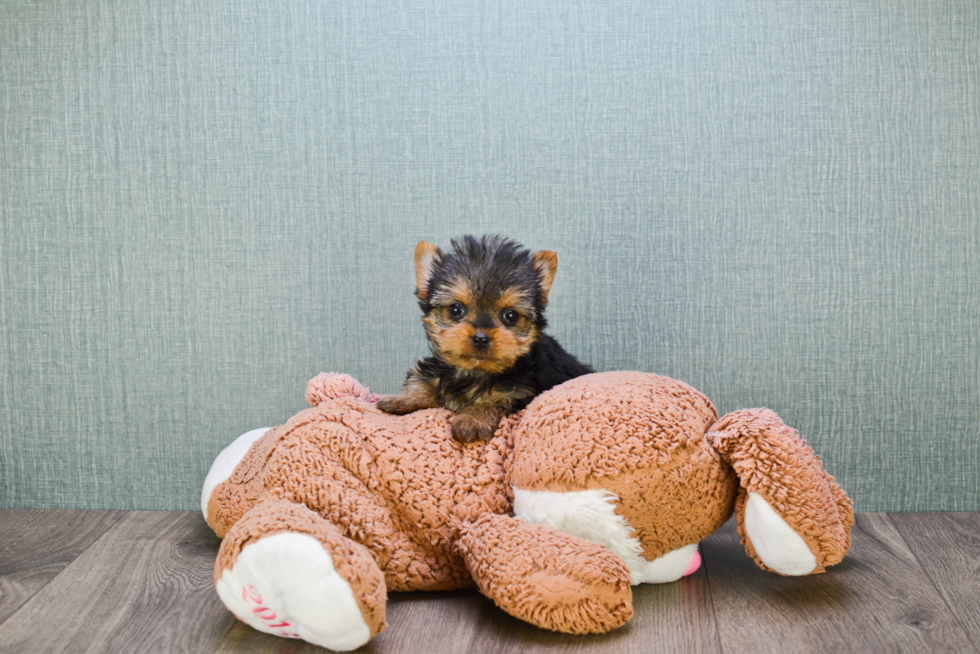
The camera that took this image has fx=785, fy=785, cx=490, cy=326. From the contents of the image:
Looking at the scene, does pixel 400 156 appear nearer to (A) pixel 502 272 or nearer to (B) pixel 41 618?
(A) pixel 502 272

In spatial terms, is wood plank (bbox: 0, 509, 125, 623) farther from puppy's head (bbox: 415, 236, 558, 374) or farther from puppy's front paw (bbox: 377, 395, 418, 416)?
puppy's head (bbox: 415, 236, 558, 374)

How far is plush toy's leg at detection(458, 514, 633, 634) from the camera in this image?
1379 mm

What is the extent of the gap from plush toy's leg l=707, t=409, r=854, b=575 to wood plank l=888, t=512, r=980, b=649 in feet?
1.01

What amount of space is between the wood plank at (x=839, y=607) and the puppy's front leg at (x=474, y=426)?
22.9 inches

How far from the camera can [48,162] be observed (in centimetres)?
227

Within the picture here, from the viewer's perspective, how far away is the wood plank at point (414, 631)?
1412mm

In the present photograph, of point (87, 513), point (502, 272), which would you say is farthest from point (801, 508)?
point (87, 513)

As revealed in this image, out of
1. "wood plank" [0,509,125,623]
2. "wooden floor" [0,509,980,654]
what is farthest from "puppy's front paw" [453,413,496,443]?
"wood plank" [0,509,125,623]

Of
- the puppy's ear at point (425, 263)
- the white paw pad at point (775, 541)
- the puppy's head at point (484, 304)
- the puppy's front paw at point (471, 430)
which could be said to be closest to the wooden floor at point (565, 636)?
the white paw pad at point (775, 541)

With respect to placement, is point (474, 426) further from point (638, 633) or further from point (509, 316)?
point (638, 633)

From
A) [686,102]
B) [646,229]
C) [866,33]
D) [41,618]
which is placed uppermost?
[866,33]

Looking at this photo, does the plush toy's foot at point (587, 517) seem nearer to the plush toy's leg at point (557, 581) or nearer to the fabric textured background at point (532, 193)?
the plush toy's leg at point (557, 581)

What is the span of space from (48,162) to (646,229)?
1726mm

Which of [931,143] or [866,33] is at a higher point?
[866,33]
